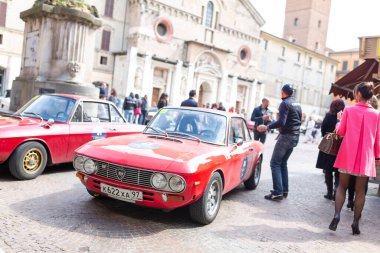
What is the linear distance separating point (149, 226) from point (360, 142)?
9.92ft

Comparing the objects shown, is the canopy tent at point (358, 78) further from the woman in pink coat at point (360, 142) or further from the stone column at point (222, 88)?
the stone column at point (222, 88)

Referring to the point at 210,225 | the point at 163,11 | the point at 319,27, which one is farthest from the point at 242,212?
the point at 319,27

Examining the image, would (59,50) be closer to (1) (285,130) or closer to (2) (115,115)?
(2) (115,115)

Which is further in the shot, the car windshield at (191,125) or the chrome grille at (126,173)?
the car windshield at (191,125)

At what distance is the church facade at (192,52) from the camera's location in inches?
1330

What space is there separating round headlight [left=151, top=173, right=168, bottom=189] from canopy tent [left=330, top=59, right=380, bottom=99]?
678 cm

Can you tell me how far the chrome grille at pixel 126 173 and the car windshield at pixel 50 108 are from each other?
2670mm

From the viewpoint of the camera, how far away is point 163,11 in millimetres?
35281

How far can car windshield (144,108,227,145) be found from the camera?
5.45m

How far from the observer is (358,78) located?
10.2 m

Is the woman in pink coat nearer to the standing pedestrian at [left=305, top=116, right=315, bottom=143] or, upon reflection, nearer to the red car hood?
the red car hood

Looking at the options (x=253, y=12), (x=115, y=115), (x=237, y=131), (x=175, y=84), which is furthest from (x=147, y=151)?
(x=253, y=12)

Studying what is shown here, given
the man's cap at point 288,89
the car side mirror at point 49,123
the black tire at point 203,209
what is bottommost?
the black tire at point 203,209

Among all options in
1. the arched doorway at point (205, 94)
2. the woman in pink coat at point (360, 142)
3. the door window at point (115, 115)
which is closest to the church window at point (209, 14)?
the arched doorway at point (205, 94)
